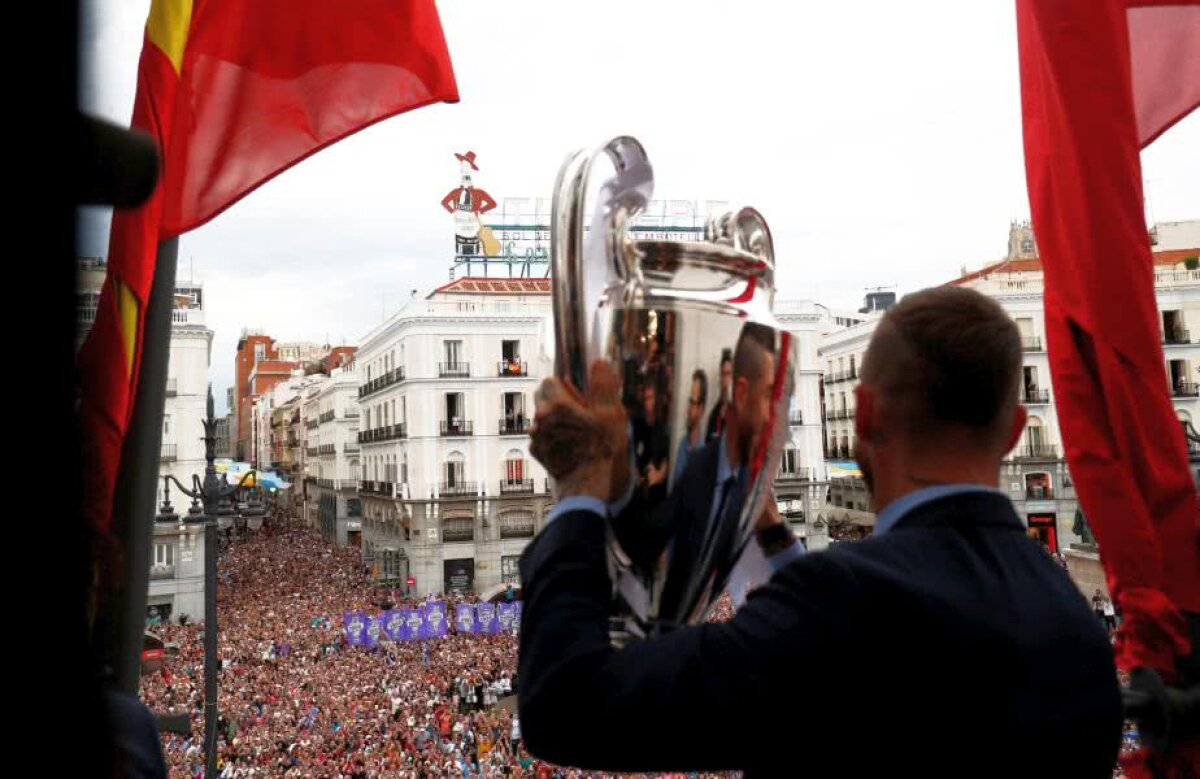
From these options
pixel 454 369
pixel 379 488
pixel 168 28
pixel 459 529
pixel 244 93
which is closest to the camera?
pixel 168 28

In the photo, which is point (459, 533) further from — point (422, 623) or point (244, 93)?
point (244, 93)

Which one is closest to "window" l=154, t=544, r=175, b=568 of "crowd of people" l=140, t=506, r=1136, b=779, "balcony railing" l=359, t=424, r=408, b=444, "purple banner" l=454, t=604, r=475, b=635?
"crowd of people" l=140, t=506, r=1136, b=779

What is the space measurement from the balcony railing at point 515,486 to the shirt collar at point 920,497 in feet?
86.9

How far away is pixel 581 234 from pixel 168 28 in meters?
1.52

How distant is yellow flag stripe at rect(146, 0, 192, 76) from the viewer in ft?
6.51

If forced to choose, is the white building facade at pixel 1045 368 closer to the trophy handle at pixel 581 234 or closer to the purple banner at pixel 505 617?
the purple banner at pixel 505 617

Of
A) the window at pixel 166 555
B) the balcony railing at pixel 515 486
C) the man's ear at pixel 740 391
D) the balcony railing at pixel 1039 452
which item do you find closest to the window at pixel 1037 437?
the balcony railing at pixel 1039 452

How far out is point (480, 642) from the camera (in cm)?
1870

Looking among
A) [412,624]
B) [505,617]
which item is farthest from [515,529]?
[412,624]

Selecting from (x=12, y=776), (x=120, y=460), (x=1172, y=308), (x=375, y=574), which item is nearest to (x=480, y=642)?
(x=375, y=574)

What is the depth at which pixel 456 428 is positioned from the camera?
88.6 ft

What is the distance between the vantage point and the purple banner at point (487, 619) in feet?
64.3

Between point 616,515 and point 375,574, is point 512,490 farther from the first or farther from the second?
point 616,515

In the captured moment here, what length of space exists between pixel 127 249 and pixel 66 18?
1.32 m
